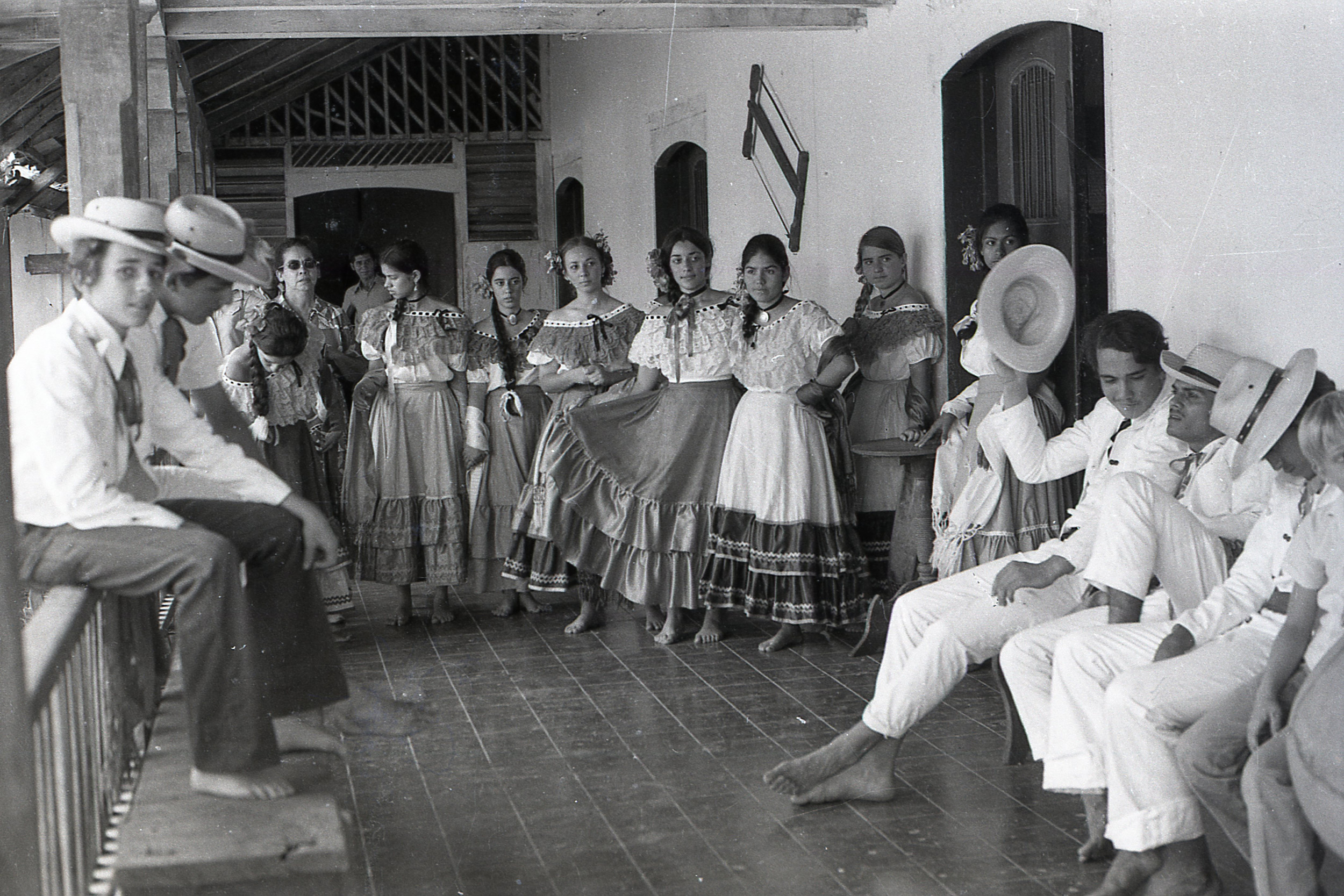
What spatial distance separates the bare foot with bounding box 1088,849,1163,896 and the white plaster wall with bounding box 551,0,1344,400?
130cm

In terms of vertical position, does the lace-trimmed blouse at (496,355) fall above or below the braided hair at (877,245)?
below

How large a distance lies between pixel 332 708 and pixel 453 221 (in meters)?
12.2

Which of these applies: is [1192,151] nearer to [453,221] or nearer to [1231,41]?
[1231,41]

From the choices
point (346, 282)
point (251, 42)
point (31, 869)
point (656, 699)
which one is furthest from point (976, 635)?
point (346, 282)

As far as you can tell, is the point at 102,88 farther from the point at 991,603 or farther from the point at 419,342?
the point at 991,603

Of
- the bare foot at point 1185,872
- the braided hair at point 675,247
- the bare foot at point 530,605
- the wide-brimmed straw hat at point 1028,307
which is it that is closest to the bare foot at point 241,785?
the bare foot at point 1185,872

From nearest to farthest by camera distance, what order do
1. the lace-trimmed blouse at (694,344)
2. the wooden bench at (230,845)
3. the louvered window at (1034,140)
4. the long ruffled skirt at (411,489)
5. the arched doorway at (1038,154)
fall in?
the wooden bench at (230,845) < the arched doorway at (1038,154) < the louvered window at (1034,140) < the lace-trimmed blouse at (694,344) < the long ruffled skirt at (411,489)

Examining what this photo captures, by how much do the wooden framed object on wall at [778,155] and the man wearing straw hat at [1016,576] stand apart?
2934mm

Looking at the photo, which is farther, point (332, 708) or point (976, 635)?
point (976, 635)

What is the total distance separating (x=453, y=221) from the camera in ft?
47.2

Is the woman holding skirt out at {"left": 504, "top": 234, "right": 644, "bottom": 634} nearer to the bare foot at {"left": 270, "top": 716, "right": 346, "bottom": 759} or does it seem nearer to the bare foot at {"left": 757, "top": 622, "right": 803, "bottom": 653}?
the bare foot at {"left": 757, "top": 622, "right": 803, "bottom": 653}

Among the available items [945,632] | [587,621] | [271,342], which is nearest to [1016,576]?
[945,632]

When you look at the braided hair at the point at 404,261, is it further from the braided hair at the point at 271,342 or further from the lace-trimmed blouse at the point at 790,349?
the lace-trimmed blouse at the point at 790,349

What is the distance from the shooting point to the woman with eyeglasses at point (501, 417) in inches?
233
